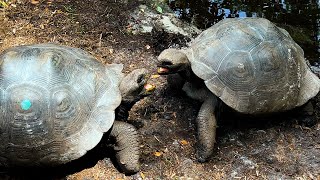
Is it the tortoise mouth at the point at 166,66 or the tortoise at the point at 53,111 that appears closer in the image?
the tortoise at the point at 53,111

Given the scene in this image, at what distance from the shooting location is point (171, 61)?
5078 mm

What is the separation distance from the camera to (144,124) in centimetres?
539

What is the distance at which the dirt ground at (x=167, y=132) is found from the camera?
4.86 meters

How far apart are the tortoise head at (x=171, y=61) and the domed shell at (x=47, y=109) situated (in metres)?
0.76

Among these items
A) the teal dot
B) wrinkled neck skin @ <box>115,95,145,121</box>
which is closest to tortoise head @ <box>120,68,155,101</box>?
wrinkled neck skin @ <box>115,95,145,121</box>

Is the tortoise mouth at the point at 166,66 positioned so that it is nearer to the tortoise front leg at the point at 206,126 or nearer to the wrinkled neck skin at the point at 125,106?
the wrinkled neck skin at the point at 125,106

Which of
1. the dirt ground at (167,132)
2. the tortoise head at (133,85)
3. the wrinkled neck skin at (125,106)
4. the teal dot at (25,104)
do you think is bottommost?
the dirt ground at (167,132)

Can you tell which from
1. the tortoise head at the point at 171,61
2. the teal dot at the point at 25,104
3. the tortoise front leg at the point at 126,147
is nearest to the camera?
the teal dot at the point at 25,104

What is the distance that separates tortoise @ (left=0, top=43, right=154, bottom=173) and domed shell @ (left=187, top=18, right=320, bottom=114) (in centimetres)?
114

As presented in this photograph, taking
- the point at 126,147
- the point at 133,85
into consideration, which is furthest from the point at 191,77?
the point at 126,147

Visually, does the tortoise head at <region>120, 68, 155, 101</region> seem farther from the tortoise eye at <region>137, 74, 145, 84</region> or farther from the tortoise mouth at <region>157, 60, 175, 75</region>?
the tortoise mouth at <region>157, 60, 175, 75</region>

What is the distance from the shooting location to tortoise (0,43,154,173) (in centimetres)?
434

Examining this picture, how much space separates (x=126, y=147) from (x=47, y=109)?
93 cm

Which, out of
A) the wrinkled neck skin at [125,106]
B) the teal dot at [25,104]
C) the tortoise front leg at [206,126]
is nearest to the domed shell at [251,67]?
the tortoise front leg at [206,126]
